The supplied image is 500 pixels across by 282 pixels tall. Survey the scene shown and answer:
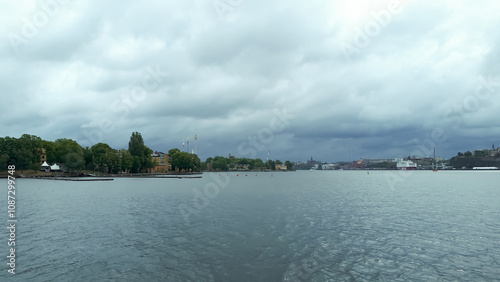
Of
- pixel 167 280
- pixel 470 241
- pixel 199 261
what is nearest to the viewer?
pixel 167 280

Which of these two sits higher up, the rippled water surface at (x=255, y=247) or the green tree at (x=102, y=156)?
the green tree at (x=102, y=156)

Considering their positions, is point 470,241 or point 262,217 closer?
point 470,241

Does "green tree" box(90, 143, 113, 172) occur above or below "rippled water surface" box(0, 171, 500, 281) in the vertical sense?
above

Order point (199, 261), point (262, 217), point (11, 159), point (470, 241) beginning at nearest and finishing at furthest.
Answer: point (199, 261), point (470, 241), point (262, 217), point (11, 159)

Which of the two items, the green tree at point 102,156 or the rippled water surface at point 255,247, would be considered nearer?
the rippled water surface at point 255,247

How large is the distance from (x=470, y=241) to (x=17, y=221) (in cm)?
5179

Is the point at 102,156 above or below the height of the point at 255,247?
above

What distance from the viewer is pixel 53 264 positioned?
907 inches

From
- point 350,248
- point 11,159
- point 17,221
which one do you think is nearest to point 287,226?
point 350,248

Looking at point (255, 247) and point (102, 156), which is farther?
Result: point (102, 156)

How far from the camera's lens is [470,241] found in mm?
30703

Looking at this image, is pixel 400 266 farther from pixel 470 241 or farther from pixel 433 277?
pixel 470 241

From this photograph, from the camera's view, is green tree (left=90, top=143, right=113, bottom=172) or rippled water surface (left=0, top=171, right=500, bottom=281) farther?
green tree (left=90, top=143, right=113, bottom=172)

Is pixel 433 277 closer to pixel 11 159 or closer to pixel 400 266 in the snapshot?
pixel 400 266
